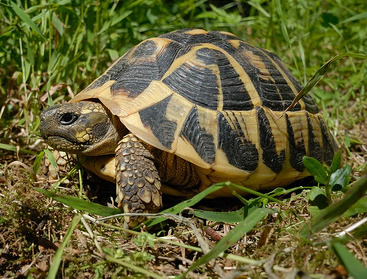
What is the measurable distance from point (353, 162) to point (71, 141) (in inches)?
76.5

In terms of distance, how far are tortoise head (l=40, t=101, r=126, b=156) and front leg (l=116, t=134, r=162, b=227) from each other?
0.18 meters

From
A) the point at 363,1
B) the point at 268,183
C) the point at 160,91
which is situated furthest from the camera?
the point at 363,1

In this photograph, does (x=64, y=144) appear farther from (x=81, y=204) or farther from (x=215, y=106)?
(x=215, y=106)

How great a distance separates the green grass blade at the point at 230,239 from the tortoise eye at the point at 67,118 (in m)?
1.08

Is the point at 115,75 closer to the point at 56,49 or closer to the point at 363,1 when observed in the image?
the point at 56,49

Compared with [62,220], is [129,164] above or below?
above

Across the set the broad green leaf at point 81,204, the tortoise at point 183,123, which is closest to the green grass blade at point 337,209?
the tortoise at point 183,123

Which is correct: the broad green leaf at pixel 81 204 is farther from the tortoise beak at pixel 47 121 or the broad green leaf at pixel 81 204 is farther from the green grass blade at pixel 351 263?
the green grass blade at pixel 351 263

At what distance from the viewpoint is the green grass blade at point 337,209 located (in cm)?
148

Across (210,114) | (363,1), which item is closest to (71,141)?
(210,114)

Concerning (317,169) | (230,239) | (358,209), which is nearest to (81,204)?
(230,239)

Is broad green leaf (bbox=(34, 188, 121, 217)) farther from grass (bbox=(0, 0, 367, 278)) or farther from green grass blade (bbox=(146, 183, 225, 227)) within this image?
green grass blade (bbox=(146, 183, 225, 227))

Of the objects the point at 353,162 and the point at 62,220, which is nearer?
the point at 62,220

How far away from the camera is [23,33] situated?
3068 millimetres
